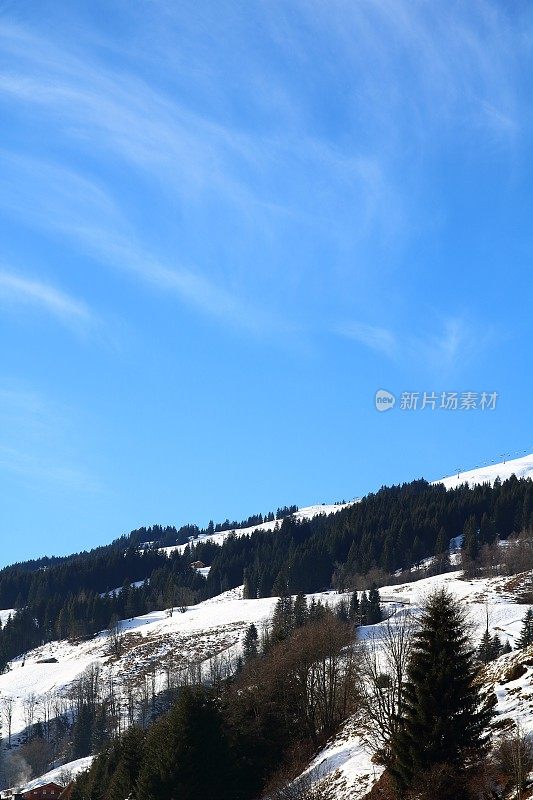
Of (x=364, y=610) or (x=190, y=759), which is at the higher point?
(x=364, y=610)

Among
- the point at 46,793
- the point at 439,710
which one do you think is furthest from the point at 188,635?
the point at 439,710

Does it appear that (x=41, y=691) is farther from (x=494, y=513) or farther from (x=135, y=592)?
(x=494, y=513)

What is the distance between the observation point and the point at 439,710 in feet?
100.0

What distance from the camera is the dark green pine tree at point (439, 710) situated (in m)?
30.0

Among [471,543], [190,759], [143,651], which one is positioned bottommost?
[190,759]

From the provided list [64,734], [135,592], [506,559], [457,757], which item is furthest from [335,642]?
[135,592]

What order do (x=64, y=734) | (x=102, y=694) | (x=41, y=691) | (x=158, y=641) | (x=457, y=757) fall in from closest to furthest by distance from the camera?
(x=457, y=757) < (x=64, y=734) < (x=102, y=694) < (x=41, y=691) < (x=158, y=641)

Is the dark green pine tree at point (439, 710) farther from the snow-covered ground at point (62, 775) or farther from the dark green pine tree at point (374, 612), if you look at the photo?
the dark green pine tree at point (374, 612)

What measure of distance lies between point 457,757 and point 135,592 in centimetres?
17476

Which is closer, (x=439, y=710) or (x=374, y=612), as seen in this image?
(x=439, y=710)

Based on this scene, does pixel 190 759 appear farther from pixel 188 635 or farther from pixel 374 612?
pixel 188 635

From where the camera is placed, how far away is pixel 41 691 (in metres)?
138

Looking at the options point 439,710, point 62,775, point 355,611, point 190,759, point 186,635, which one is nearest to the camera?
point 439,710

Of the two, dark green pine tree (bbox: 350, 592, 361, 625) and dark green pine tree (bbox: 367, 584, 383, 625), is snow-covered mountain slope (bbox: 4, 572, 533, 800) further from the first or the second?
dark green pine tree (bbox: 350, 592, 361, 625)
